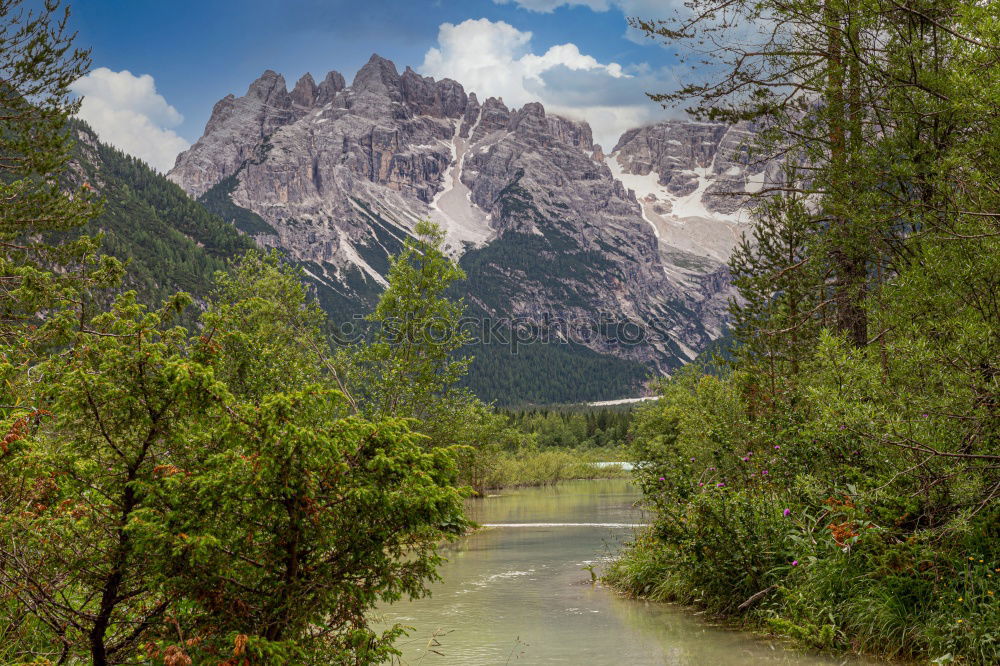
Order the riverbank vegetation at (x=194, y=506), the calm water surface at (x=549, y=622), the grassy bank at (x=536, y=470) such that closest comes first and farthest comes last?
1. the riverbank vegetation at (x=194, y=506)
2. the calm water surface at (x=549, y=622)
3. the grassy bank at (x=536, y=470)

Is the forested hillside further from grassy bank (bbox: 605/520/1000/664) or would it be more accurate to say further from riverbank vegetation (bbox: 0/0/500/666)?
riverbank vegetation (bbox: 0/0/500/666)

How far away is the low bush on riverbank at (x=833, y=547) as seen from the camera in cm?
838

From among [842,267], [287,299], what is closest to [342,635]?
[842,267]

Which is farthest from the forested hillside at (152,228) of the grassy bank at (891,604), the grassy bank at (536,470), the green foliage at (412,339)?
the grassy bank at (891,604)

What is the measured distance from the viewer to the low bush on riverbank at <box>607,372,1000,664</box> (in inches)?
330

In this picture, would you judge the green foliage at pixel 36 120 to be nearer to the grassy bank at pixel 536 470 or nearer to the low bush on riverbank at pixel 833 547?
the low bush on riverbank at pixel 833 547

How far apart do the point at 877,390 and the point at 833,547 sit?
2172 millimetres

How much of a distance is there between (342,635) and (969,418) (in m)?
6.82

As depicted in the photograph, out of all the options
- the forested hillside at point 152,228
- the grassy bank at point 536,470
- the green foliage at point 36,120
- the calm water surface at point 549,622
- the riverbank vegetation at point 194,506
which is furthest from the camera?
the forested hillside at point 152,228

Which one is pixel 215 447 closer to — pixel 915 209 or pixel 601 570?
pixel 915 209

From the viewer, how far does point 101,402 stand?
18.4 ft

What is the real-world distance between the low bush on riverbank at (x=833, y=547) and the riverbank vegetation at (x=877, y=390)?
32 mm

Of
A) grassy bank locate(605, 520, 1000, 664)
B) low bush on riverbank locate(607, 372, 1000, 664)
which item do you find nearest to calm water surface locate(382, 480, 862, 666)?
grassy bank locate(605, 520, 1000, 664)

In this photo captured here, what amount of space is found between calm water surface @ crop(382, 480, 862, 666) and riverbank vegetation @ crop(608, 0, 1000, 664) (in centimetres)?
67
